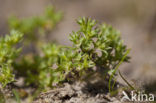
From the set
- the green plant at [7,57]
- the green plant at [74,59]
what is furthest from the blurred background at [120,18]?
the green plant at [7,57]

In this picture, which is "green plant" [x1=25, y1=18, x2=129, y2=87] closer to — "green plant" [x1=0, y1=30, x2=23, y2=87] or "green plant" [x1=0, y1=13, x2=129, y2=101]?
"green plant" [x1=0, y1=13, x2=129, y2=101]

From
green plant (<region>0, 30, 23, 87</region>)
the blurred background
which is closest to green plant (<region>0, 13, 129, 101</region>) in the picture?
green plant (<region>0, 30, 23, 87</region>)

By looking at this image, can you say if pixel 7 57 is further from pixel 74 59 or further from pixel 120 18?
pixel 120 18

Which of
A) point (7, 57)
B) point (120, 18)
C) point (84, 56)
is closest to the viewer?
point (84, 56)

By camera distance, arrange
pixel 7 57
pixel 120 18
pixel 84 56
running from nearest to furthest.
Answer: pixel 84 56
pixel 7 57
pixel 120 18

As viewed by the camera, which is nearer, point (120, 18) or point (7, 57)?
point (7, 57)

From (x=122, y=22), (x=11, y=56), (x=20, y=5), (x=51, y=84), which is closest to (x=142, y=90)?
(x=51, y=84)

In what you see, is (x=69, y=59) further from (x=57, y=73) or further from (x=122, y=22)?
(x=122, y=22)

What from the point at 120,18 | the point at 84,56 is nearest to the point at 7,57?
the point at 84,56
